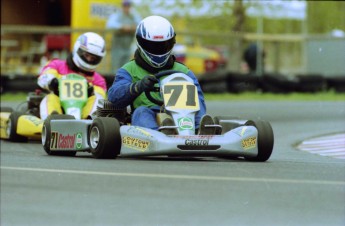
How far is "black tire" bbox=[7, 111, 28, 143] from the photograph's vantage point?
37.2 feet

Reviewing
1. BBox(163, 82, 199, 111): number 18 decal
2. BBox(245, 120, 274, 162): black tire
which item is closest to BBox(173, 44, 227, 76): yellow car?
BBox(163, 82, 199, 111): number 18 decal

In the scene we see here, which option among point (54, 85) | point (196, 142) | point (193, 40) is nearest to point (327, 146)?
point (54, 85)

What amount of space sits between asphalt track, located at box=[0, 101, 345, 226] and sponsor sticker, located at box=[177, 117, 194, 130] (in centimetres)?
30

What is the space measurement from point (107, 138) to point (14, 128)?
11.6 ft

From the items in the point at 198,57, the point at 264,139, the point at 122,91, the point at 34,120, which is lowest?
the point at 198,57

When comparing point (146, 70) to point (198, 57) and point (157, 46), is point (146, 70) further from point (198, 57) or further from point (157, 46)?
point (198, 57)

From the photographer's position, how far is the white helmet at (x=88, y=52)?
11930 millimetres

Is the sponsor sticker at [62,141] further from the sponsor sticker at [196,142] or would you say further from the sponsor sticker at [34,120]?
the sponsor sticker at [34,120]

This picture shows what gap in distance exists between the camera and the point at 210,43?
2689 cm

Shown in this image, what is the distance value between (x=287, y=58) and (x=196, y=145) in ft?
67.2

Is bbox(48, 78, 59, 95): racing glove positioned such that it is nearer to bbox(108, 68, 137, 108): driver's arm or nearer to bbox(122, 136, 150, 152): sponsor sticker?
bbox(108, 68, 137, 108): driver's arm

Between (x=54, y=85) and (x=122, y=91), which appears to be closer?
(x=122, y=91)

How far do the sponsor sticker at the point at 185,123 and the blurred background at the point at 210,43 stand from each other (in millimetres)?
11025

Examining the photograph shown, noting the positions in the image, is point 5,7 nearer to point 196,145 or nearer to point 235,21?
point 235,21
